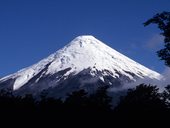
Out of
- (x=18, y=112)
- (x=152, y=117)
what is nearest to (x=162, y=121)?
(x=152, y=117)

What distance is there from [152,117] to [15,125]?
308 inches

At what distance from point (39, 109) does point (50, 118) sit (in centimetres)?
209

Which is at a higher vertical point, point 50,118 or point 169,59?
point 50,118

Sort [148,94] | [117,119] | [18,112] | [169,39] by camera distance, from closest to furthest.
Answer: [169,39] < [18,112] < [117,119] < [148,94]

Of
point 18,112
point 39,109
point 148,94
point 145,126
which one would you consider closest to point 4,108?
point 18,112

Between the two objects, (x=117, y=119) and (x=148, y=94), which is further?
(x=148, y=94)

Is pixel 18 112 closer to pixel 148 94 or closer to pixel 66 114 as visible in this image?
pixel 66 114

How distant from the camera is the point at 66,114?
92.6 ft

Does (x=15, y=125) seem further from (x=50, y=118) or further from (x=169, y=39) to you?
(x=169, y=39)

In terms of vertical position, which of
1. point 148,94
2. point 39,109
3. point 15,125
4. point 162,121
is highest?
point 148,94

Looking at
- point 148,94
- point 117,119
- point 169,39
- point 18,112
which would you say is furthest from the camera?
point 148,94

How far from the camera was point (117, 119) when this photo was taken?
28.6 m

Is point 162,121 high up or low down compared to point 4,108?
down

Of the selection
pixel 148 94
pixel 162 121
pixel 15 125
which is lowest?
pixel 162 121
